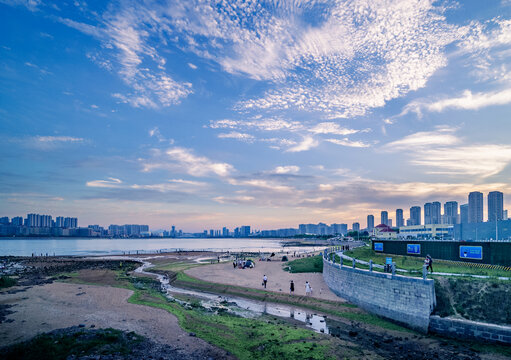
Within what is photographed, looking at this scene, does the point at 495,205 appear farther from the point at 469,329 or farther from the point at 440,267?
the point at 469,329

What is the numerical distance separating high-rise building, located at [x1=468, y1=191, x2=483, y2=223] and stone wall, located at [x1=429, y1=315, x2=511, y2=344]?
17052 centimetres

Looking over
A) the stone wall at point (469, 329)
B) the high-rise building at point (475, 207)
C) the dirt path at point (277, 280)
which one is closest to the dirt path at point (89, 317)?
the dirt path at point (277, 280)

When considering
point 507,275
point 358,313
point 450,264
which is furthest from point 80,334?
point 450,264

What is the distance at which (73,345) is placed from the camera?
15617mm

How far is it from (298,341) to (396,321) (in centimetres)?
843

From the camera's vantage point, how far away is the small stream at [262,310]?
21.2 meters

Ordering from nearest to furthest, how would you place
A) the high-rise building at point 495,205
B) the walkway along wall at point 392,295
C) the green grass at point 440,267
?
the walkway along wall at point 392,295, the green grass at point 440,267, the high-rise building at point 495,205

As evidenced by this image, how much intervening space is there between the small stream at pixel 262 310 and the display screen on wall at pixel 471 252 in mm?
15396

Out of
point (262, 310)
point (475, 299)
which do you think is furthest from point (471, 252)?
point (262, 310)

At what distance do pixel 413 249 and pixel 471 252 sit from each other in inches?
300

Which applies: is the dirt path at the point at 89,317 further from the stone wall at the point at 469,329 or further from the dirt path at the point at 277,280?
the stone wall at the point at 469,329

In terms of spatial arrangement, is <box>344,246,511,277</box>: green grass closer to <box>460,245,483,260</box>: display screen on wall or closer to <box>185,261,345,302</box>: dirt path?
<box>460,245,483,260</box>: display screen on wall

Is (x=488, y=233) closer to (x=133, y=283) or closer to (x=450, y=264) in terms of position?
(x=450, y=264)

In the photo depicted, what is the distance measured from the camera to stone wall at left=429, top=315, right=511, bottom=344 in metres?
16.6
